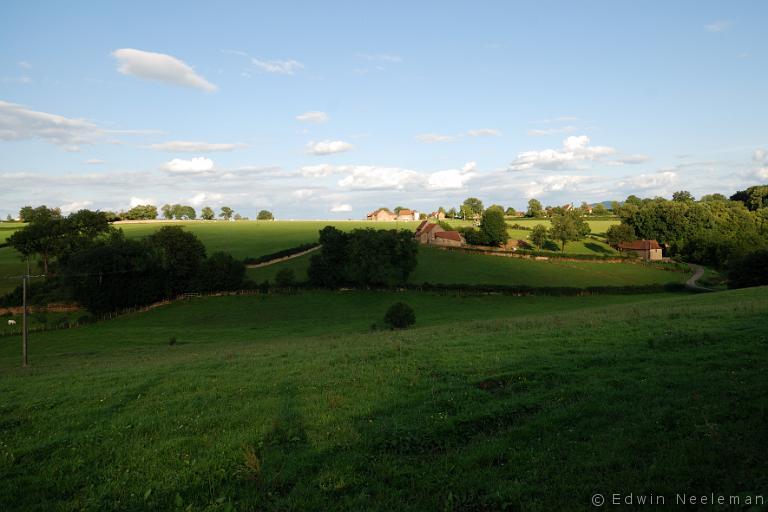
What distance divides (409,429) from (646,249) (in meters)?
107

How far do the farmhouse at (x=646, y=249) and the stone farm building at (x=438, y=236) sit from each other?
35858mm

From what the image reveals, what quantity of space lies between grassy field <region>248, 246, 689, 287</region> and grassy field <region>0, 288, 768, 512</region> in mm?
56527

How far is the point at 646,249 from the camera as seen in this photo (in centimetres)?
10231

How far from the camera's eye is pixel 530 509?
7.05m

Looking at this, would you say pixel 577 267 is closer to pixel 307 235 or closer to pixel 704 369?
pixel 307 235

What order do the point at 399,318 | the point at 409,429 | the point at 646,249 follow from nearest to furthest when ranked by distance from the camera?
the point at 409,429
the point at 399,318
the point at 646,249

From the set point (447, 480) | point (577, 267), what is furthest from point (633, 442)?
point (577, 267)

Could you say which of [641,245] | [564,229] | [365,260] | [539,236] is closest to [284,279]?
[365,260]

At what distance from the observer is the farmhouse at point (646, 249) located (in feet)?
334

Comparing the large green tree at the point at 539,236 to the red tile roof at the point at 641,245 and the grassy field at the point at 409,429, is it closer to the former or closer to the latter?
the red tile roof at the point at 641,245

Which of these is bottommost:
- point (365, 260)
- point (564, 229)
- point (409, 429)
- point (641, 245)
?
point (409, 429)

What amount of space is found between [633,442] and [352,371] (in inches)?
347

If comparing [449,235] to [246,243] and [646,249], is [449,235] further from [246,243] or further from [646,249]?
[246,243]

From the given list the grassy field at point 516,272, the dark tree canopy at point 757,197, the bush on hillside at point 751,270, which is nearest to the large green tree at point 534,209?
the dark tree canopy at point 757,197
